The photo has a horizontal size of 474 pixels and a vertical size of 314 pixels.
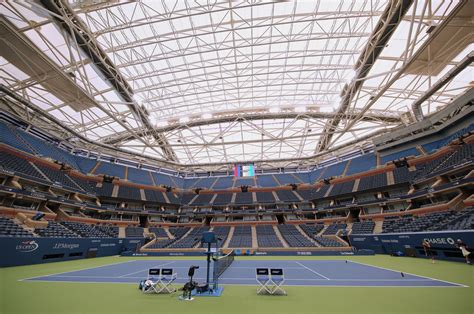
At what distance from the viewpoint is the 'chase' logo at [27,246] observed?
16147 millimetres

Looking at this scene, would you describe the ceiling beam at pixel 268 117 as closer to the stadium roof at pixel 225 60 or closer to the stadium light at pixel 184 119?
the stadium roof at pixel 225 60

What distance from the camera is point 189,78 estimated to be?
1051 inches

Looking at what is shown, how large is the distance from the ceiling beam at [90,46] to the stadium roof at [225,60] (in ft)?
0.38

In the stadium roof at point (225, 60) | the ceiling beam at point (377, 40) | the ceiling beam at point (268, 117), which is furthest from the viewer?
the ceiling beam at point (268, 117)

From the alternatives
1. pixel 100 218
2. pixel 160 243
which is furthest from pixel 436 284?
pixel 100 218

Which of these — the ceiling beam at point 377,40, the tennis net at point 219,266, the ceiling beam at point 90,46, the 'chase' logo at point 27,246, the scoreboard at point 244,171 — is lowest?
the tennis net at point 219,266

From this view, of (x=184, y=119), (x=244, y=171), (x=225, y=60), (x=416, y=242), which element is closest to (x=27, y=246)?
(x=184, y=119)

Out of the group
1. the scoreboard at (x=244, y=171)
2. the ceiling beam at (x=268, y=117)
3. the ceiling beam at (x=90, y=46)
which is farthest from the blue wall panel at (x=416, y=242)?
the ceiling beam at (x=90, y=46)

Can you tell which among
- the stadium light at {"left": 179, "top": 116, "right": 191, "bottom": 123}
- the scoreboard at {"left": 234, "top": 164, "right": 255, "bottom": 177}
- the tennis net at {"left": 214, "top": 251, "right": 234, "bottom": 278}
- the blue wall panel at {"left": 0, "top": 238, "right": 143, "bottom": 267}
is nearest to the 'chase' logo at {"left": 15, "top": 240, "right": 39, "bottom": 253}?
the blue wall panel at {"left": 0, "top": 238, "right": 143, "bottom": 267}

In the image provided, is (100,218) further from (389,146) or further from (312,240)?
(389,146)

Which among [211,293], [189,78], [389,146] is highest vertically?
[189,78]

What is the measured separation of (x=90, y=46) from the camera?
1872 centimetres

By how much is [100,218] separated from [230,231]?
884 inches

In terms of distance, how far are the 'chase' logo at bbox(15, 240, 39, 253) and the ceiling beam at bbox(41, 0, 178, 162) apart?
1692 centimetres
